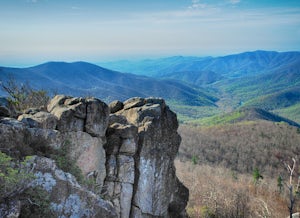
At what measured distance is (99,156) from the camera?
50.5 feet

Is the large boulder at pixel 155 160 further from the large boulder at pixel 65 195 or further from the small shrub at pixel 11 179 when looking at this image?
the small shrub at pixel 11 179

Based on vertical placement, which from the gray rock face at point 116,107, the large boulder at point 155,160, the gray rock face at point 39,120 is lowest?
the large boulder at point 155,160

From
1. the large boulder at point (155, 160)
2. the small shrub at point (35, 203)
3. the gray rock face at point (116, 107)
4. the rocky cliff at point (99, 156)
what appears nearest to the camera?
the small shrub at point (35, 203)

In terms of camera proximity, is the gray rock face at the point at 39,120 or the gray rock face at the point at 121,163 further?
the gray rock face at the point at 121,163

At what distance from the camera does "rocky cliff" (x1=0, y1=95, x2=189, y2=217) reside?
34.1 feet

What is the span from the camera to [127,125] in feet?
54.6

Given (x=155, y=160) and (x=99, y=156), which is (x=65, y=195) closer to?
(x=99, y=156)

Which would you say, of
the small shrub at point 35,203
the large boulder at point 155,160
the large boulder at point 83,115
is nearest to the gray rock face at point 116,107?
the large boulder at point 155,160

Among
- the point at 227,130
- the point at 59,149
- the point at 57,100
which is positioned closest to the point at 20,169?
the point at 59,149

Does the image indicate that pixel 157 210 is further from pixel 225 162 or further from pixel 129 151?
pixel 225 162

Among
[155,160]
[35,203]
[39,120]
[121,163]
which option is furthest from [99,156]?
[35,203]

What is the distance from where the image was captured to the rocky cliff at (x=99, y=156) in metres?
10.4

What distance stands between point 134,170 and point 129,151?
1131 millimetres

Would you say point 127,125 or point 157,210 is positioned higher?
point 127,125
